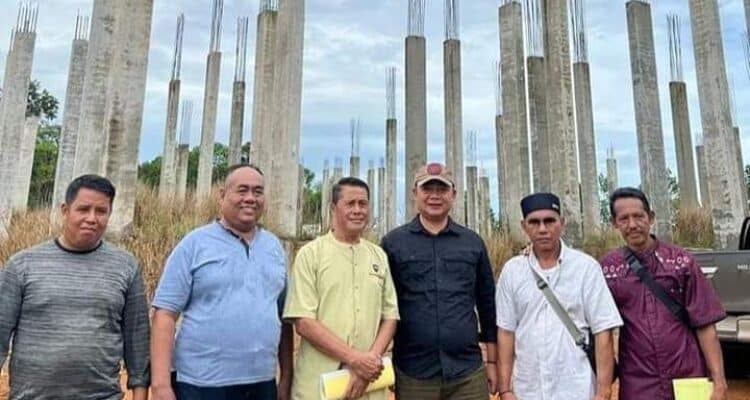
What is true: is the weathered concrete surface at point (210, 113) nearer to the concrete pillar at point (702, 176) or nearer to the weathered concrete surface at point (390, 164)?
the weathered concrete surface at point (390, 164)

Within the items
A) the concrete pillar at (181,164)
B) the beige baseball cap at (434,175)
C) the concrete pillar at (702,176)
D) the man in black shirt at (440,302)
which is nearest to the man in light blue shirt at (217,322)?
the man in black shirt at (440,302)

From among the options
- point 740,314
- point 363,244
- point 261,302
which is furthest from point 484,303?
point 740,314

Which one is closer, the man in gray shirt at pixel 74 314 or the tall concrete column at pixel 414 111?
the man in gray shirt at pixel 74 314

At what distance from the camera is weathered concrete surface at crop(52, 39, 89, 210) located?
10945mm

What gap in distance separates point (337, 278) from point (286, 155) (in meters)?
7.42

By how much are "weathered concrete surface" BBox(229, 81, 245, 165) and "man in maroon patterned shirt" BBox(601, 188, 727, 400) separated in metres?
13.7

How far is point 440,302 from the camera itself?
2.43 m

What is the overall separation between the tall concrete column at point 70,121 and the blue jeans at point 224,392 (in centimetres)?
851

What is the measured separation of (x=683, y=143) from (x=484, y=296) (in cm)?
1381

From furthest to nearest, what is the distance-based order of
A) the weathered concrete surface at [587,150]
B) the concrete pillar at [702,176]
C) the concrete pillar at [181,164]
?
1. the concrete pillar at [181,164]
2. the concrete pillar at [702,176]
3. the weathered concrete surface at [587,150]

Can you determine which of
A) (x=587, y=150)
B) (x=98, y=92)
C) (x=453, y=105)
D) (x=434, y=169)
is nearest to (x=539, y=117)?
(x=587, y=150)

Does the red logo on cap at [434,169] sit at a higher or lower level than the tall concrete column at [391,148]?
lower

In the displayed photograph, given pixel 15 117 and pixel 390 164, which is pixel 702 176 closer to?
pixel 390 164

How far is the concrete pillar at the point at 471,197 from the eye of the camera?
55.7 feet
